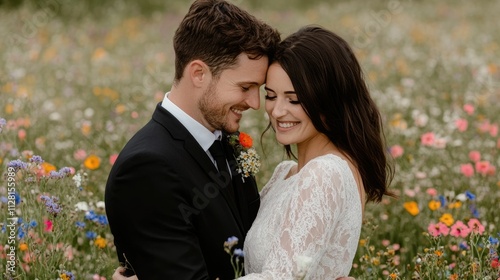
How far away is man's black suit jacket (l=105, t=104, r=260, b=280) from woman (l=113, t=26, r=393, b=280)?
24cm

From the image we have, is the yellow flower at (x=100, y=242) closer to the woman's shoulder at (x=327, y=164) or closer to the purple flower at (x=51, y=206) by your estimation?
the purple flower at (x=51, y=206)

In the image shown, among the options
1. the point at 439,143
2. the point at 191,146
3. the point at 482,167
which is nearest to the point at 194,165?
the point at 191,146

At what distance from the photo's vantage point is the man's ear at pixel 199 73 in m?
3.26

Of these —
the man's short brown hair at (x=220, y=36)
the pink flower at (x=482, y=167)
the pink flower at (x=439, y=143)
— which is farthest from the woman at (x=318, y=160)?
the pink flower at (x=439, y=143)

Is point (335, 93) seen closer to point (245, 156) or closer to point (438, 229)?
point (245, 156)

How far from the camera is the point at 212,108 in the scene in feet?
10.8

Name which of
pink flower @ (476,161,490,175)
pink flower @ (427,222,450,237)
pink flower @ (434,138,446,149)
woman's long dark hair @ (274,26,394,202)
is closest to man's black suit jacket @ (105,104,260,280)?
woman's long dark hair @ (274,26,394,202)

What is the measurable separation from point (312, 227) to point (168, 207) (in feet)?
2.00

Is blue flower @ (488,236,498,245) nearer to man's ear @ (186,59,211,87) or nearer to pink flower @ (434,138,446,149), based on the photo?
man's ear @ (186,59,211,87)

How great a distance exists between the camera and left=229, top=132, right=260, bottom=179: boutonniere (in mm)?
3450

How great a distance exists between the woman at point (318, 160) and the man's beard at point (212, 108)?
25cm

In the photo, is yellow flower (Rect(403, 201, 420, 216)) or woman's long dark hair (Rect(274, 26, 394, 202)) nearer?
woman's long dark hair (Rect(274, 26, 394, 202))

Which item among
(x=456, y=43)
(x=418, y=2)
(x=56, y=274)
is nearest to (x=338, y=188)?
(x=56, y=274)

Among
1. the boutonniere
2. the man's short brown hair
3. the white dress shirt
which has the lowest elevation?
the boutonniere
